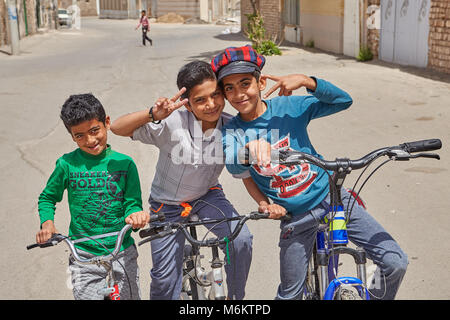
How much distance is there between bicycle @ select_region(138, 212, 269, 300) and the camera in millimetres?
2730

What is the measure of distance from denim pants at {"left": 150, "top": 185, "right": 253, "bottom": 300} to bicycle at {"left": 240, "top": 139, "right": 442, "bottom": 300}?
0.40m

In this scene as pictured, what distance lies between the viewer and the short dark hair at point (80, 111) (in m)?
3.15

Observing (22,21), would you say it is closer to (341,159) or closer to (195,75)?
(195,75)

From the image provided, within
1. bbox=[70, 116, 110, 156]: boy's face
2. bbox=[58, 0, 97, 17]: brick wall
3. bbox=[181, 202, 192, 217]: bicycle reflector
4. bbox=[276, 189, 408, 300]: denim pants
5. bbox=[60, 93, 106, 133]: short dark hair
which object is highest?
bbox=[58, 0, 97, 17]: brick wall

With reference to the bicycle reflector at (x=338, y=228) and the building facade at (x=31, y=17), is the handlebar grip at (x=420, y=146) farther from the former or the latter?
the building facade at (x=31, y=17)

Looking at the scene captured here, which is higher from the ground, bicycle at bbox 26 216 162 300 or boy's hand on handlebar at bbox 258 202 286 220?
boy's hand on handlebar at bbox 258 202 286 220

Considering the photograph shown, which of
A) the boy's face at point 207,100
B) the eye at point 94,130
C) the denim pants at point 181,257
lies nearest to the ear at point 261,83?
the boy's face at point 207,100

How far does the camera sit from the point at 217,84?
3.20 m

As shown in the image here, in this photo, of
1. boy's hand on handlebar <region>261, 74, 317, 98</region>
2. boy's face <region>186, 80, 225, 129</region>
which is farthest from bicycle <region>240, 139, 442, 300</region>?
boy's face <region>186, 80, 225, 129</region>

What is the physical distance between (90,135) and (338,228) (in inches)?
54.5

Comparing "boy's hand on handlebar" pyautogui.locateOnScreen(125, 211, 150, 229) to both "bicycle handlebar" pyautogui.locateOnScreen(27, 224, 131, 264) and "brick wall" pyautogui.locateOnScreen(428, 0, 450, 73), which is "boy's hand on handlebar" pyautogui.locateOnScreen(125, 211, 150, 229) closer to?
"bicycle handlebar" pyautogui.locateOnScreen(27, 224, 131, 264)

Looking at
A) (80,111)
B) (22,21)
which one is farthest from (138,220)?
(22,21)

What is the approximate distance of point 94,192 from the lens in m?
3.24
